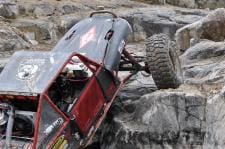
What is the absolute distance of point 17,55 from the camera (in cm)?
730

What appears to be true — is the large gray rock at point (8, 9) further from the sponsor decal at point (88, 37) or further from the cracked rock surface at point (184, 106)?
the sponsor decal at point (88, 37)

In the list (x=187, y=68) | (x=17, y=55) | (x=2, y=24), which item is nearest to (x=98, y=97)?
(x=17, y=55)

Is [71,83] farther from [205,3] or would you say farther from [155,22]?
A: [205,3]

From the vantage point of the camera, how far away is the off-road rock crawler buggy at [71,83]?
6.56 m

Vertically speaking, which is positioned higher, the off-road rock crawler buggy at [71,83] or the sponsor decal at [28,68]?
the sponsor decal at [28,68]

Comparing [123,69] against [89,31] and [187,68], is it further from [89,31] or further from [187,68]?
[187,68]

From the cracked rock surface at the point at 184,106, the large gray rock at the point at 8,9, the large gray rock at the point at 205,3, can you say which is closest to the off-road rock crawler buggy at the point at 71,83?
the cracked rock surface at the point at 184,106

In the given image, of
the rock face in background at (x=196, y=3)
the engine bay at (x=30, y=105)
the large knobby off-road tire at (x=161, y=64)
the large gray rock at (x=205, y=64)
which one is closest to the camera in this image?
the engine bay at (x=30, y=105)

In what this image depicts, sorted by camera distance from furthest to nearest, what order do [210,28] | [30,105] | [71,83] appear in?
[210,28]
[71,83]
[30,105]

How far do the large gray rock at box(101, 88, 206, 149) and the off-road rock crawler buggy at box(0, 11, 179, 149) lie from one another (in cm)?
53

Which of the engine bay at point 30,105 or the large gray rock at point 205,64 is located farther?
the large gray rock at point 205,64

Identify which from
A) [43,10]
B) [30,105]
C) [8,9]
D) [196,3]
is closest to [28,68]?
[30,105]

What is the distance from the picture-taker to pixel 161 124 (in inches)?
308

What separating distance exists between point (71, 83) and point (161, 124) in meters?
1.42
